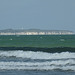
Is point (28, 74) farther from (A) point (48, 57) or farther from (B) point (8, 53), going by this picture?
(B) point (8, 53)

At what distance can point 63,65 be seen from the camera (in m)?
43.2

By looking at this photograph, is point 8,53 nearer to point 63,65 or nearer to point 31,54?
point 31,54

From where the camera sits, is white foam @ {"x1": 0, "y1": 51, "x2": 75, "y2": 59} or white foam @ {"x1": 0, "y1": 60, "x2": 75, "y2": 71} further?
white foam @ {"x1": 0, "y1": 51, "x2": 75, "y2": 59}

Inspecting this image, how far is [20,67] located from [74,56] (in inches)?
492

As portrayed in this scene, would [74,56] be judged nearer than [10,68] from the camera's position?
No

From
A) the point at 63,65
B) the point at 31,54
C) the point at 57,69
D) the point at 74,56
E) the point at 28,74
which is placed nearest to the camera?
the point at 28,74

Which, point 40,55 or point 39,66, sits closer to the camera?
point 39,66

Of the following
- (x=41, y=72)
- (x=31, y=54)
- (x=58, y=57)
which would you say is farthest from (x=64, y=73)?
(x=31, y=54)

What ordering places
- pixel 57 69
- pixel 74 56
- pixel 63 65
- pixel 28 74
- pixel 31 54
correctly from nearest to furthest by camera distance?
pixel 28 74 < pixel 57 69 < pixel 63 65 < pixel 74 56 < pixel 31 54

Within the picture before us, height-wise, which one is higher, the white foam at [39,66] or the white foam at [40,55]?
the white foam at [39,66]

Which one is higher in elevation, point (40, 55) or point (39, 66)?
point (39, 66)

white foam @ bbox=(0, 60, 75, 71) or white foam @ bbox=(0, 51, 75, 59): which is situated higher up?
white foam @ bbox=(0, 60, 75, 71)

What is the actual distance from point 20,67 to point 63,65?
13.6ft

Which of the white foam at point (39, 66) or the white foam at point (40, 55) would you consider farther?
the white foam at point (40, 55)
